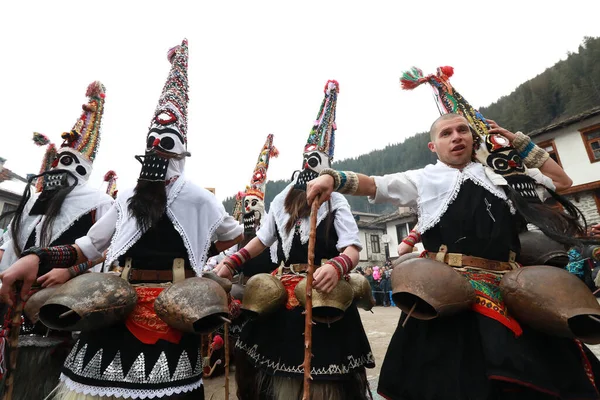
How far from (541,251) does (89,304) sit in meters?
2.83

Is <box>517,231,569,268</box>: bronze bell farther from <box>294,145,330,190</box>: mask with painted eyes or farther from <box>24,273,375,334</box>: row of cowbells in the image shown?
<box>24,273,375,334</box>: row of cowbells

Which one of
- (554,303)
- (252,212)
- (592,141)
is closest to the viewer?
(554,303)

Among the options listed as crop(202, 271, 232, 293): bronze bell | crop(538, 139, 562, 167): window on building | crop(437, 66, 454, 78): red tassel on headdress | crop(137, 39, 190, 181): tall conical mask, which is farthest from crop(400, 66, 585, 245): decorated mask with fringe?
crop(538, 139, 562, 167): window on building

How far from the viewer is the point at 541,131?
17.8 meters

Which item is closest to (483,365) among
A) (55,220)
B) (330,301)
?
(330,301)

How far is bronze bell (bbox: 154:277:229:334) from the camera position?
5.98ft

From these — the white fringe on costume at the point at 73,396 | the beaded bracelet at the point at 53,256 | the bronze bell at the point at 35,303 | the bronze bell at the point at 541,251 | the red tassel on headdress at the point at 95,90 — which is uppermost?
the red tassel on headdress at the point at 95,90

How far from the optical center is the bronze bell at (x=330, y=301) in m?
2.18

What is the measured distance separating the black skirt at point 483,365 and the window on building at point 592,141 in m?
19.8

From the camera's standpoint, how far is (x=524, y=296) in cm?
160

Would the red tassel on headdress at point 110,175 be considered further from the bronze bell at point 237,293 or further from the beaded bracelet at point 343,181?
the beaded bracelet at point 343,181

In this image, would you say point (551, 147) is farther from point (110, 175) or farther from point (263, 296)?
point (263, 296)

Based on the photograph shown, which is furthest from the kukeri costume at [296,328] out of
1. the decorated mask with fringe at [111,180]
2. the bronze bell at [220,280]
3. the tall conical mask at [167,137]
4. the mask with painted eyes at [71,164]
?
the decorated mask with fringe at [111,180]

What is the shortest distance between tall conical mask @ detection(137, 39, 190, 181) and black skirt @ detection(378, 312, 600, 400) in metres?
2.04
